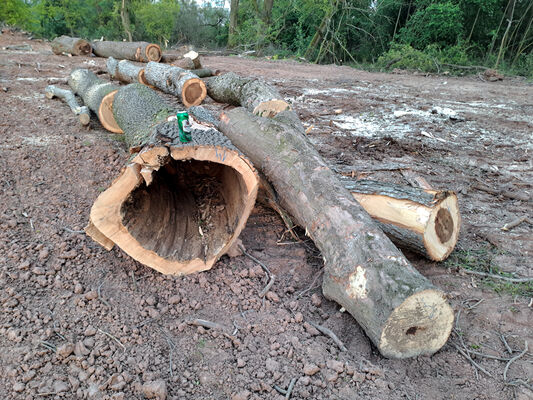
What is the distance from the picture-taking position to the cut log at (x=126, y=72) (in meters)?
6.25

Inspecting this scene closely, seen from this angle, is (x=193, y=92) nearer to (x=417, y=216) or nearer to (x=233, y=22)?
(x=417, y=216)

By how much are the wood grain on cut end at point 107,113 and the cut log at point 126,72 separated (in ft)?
6.34

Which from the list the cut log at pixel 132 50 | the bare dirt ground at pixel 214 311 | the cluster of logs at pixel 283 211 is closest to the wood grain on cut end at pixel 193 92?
the bare dirt ground at pixel 214 311

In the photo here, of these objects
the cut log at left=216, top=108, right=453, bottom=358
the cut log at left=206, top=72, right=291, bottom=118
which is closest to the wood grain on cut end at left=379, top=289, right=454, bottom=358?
the cut log at left=216, top=108, right=453, bottom=358

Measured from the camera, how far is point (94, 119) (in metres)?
5.02

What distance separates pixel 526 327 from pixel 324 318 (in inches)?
46.2

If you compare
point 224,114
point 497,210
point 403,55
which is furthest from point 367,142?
point 403,55

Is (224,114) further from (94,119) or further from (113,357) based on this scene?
(94,119)

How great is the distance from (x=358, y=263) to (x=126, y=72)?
6244 millimetres

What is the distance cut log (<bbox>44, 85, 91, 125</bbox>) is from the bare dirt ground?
72 cm

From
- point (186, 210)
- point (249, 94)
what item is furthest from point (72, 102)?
point (186, 210)

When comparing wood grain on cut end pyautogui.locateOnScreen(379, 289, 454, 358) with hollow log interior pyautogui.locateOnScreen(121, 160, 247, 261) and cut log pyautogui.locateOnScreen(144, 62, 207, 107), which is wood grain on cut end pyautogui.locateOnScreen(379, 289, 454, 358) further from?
cut log pyautogui.locateOnScreen(144, 62, 207, 107)

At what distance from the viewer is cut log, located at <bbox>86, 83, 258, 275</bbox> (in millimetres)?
2057

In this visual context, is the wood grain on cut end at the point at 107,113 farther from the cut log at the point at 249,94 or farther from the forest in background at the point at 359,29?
the forest in background at the point at 359,29
